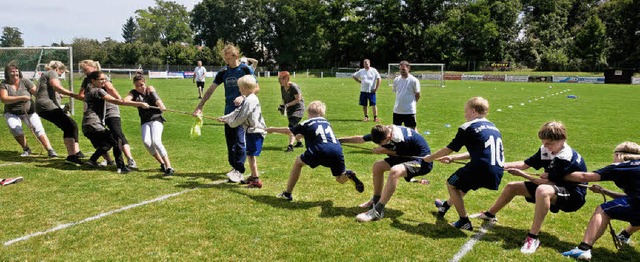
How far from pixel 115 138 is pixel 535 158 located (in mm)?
7055

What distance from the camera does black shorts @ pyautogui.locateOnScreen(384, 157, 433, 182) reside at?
5617 millimetres

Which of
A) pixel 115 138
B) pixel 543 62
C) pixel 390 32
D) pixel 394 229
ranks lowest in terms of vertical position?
pixel 394 229

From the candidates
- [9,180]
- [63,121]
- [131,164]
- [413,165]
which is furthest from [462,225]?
[63,121]

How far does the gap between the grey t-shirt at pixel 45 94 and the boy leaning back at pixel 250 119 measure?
4.54 m

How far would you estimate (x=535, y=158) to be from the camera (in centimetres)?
521

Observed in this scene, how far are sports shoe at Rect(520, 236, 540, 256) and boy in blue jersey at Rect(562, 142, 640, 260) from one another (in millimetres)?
270

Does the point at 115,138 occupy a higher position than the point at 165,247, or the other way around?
the point at 115,138

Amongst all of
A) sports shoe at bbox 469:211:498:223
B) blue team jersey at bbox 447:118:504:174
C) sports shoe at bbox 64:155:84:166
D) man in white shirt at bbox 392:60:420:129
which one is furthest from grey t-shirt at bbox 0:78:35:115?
sports shoe at bbox 469:211:498:223

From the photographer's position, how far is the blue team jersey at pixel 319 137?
234 inches

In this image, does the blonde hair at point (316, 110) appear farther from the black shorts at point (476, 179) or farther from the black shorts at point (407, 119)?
the black shorts at point (407, 119)

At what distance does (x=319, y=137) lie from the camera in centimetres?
600

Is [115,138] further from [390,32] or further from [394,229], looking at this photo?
[390,32]

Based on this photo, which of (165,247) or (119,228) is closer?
(165,247)

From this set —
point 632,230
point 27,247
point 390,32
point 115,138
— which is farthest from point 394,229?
point 390,32
